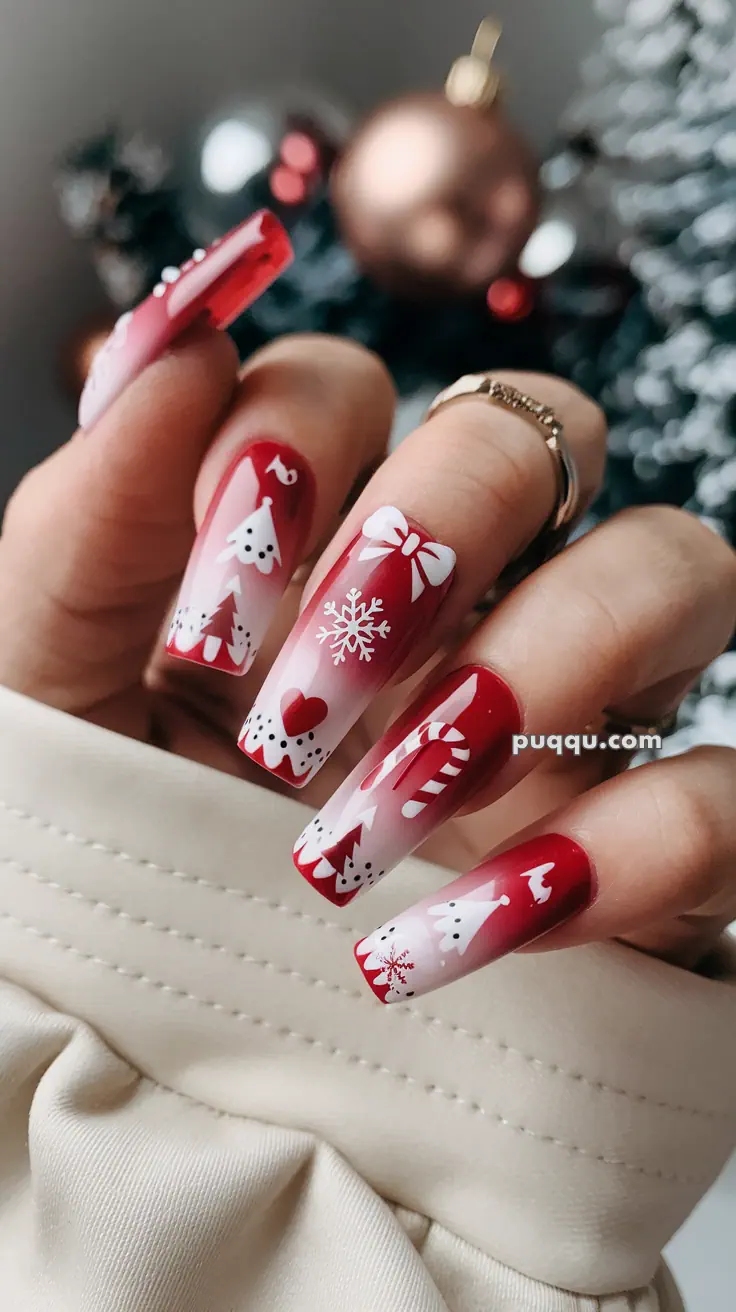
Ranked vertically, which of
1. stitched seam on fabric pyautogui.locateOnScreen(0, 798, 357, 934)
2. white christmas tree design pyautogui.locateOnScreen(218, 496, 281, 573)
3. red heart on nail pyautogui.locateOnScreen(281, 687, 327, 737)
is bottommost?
stitched seam on fabric pyautogui.locateOnScreen(0, 798, 357, 934)

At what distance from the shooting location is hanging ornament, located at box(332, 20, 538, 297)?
2.66ft

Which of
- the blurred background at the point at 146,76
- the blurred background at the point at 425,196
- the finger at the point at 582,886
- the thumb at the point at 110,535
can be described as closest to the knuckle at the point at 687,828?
the finger at the point at 582,886

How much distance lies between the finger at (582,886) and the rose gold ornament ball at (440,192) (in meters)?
0.64

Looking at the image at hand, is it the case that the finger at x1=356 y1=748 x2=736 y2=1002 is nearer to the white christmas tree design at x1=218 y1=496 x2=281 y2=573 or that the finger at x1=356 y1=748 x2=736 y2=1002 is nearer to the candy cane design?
the candy cane design

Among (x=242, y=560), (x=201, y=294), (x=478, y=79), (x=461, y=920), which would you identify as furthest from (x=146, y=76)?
(x=461, y=920)

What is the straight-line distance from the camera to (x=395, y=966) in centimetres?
36

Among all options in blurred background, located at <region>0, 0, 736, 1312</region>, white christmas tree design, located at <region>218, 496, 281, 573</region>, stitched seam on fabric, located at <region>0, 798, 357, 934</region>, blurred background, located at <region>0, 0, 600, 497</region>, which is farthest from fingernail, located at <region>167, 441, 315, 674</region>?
blurred background, located at <region>0, 0, 600, 497</region>

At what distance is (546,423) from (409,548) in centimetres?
11

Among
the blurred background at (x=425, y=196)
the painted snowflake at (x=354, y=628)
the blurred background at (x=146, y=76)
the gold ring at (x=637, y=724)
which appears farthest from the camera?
the blurred background at (x=146, y=76)

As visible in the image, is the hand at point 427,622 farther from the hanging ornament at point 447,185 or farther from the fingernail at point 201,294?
the hanging ornament at point 447,185

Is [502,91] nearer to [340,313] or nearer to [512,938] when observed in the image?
[340,313]

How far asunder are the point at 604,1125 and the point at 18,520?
0.40 m

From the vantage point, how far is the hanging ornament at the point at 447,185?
810 millimetres

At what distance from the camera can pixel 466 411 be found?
0.40 m
